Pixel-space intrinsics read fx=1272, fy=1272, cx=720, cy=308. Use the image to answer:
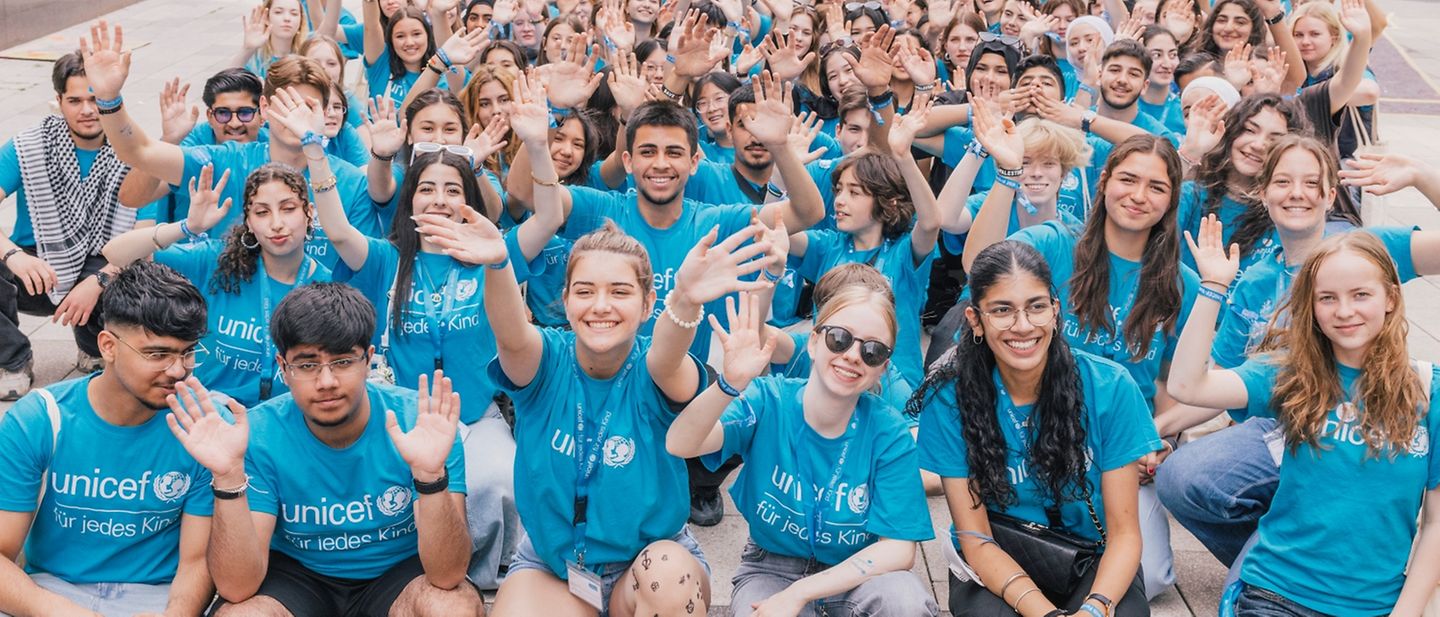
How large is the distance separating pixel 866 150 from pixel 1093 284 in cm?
123

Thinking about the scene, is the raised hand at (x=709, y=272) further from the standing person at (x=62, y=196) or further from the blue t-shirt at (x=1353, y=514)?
the standing person at (x=62, y=196)

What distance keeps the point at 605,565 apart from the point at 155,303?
1.58 m

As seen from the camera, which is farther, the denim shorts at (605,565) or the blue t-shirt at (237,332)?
the blue t-shirt at (237,332)

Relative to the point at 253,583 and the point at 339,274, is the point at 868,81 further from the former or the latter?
the point at 253,583

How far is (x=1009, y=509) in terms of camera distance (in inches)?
165

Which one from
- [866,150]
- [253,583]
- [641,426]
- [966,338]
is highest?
[866,150]

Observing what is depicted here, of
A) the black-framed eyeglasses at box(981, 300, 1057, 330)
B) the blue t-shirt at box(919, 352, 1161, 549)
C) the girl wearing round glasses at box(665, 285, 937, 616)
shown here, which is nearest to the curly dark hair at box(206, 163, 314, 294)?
the girl wearing round glasses at box(665, 285, 937, 616)

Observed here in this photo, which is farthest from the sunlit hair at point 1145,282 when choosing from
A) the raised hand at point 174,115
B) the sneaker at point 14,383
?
the sneaker at point 14,383

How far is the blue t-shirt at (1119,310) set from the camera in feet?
16.5

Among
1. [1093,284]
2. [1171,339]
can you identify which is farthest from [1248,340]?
[1093,284]

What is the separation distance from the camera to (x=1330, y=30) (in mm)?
8391

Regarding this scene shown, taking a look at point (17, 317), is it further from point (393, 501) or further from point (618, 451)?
point (618, 451)

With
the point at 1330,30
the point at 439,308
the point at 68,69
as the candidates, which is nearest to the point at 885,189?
the point at 439,308

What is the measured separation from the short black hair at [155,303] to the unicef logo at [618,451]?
129cm
